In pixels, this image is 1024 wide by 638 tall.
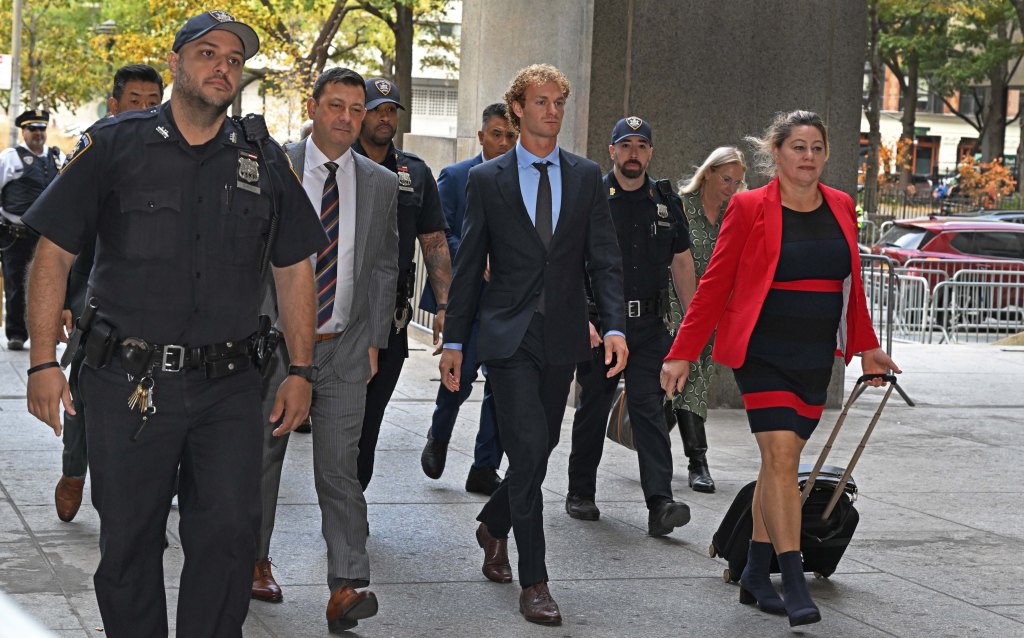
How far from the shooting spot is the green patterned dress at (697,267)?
8.20m

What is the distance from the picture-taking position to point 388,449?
29.9 feet

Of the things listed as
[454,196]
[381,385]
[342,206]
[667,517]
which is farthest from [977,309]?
[342,206]

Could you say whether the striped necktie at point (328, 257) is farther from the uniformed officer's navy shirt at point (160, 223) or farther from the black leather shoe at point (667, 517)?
the black leather shoe at point (667, 517)

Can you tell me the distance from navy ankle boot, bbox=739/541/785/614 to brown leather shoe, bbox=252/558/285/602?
1848 millimetres

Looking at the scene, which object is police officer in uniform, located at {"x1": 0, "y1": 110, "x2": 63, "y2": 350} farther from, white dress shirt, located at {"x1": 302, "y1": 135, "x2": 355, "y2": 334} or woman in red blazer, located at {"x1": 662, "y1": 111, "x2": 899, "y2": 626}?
woman in red blazer, located at {"x1": 662, "y1": 111, "x2": 899, "y2": 626}

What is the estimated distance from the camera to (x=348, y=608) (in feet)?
16.9

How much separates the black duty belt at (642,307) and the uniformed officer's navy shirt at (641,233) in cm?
2

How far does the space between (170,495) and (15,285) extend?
9835 millimetres

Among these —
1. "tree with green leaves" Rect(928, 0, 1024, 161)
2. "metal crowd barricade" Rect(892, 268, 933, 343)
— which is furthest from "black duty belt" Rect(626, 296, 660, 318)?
"tree with green leaves" Rect(928, 0, 1024, 161)

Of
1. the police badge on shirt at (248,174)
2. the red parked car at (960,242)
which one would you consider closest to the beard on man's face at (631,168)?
the police badge on shirt at (248,174)

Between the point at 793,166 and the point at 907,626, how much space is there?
6.04ft

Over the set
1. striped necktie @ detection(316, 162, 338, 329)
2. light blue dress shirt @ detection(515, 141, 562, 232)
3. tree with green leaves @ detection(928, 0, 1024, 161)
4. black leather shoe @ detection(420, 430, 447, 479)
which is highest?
tree with green leaves @ detection(928, 0, 1024, 161)

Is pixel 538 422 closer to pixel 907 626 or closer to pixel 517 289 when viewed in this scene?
pixel 517 289

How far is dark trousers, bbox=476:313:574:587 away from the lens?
18.1 feet
